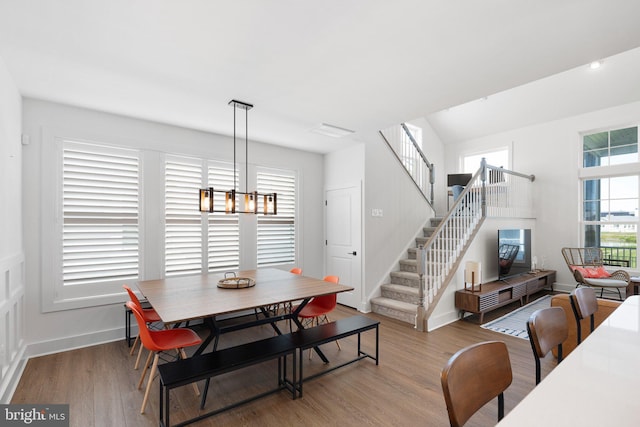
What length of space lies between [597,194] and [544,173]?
97 cm

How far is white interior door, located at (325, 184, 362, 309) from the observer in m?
5.09

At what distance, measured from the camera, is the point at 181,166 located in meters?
4.33

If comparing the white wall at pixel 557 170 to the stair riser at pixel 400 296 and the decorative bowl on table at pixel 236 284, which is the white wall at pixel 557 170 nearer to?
the stair riser at pixel 400 296

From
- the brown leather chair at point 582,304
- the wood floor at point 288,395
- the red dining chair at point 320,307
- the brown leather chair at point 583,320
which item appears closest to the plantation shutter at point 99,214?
the wood floor at point 288,395

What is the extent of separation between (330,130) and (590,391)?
12.7 ft

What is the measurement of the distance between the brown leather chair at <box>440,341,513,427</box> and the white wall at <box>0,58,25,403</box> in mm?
3321

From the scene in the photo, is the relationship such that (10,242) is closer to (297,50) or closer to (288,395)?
(288,395)

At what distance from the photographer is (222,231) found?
4.65 m

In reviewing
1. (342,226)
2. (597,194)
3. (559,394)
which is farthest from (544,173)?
(559,394)

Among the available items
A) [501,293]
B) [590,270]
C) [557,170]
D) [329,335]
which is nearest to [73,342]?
[329,335]

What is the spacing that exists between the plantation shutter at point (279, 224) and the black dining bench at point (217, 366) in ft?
7.77

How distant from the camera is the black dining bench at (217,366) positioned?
209 centimetres

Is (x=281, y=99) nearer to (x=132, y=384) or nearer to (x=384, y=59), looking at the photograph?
(x=384, y=59)

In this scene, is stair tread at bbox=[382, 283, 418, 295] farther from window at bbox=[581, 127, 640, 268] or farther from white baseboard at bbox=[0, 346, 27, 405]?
white baseboard at bbox=[0, 346, 27, 405]
